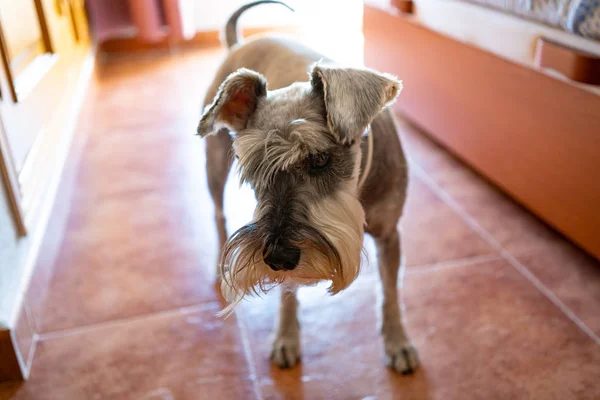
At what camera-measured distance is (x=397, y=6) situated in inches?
109

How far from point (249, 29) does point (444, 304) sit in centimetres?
363

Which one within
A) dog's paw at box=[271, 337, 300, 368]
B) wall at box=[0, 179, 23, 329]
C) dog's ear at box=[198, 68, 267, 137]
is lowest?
dog's paw at box=[271, 337, 300, 368]

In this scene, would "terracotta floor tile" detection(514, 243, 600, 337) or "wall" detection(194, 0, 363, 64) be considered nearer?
"terracotta floor tile" detection(514, 243, 600, 337)

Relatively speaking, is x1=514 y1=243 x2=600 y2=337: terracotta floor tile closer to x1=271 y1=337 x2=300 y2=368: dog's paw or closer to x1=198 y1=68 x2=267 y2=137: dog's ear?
x1=271 y1=337 x2=300 y2=368: dog's paw

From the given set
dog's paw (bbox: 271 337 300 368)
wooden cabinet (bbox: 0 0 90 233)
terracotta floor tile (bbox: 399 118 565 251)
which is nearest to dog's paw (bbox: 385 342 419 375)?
dog's paw (bbox: 271 337 300 368)

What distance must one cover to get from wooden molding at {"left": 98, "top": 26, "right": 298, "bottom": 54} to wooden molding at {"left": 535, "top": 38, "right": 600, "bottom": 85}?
334 cm

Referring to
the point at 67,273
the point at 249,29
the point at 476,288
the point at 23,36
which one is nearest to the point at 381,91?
the point at 476,288

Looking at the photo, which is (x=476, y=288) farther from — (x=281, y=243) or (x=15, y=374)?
(x=15, y=374)

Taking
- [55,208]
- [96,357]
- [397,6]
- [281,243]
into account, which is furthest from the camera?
[397,6]

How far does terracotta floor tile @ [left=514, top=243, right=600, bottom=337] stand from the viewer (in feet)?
5.76

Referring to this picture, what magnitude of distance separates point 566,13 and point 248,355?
140 cm

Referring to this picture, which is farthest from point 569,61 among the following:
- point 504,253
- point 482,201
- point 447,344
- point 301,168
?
point 301,168

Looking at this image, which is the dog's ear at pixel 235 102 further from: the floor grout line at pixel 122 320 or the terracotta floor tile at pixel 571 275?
the terracotta floor tile at pixel 571 275

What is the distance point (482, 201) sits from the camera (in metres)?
2.38
